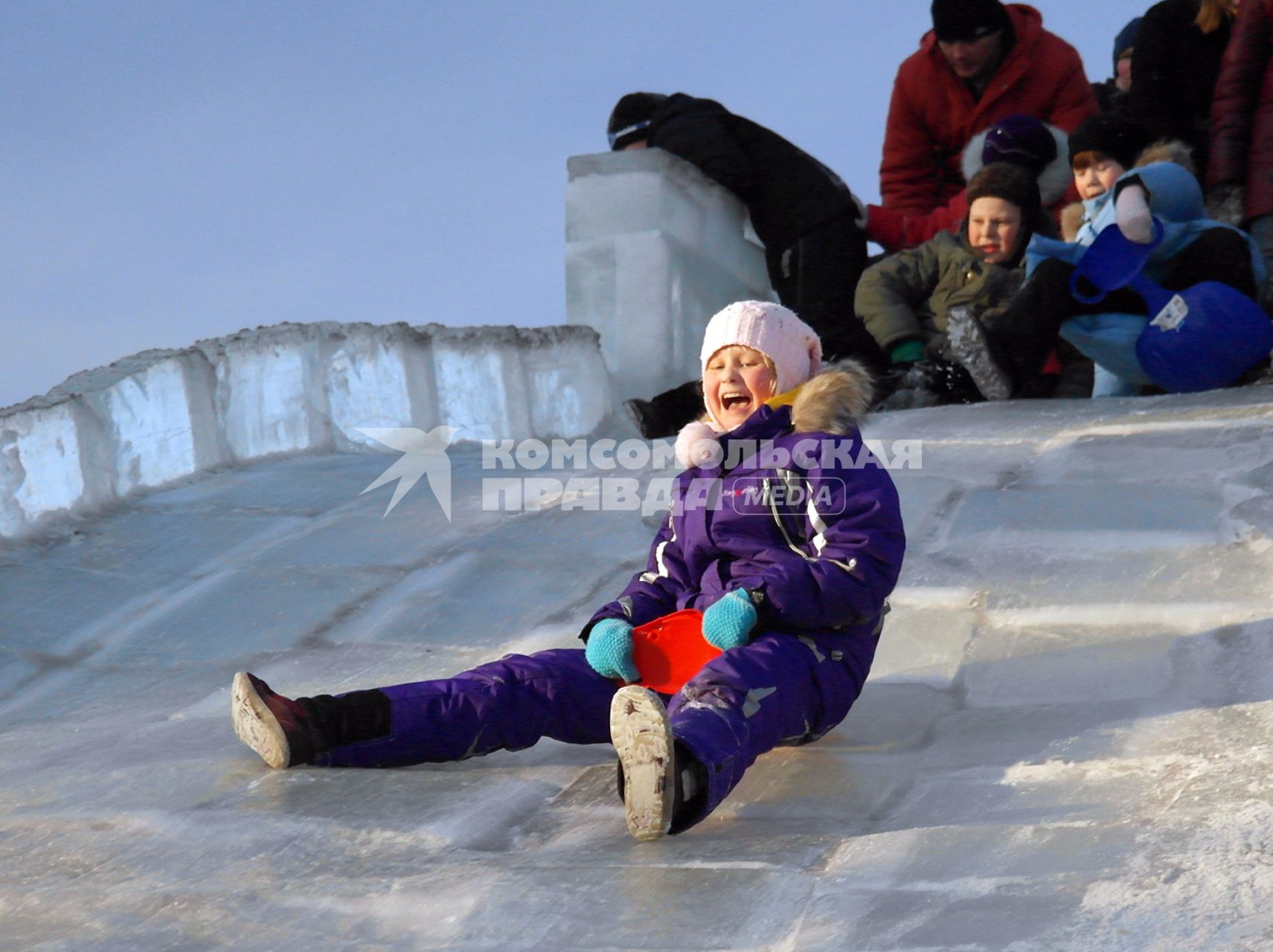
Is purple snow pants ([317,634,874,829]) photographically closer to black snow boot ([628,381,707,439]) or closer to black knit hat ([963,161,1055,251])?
black knit hat ([963,161,1055,251])

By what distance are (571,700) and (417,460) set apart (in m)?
2.47

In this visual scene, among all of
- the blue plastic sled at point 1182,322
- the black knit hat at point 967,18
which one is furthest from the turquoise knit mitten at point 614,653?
the black knit hat at point 967,18

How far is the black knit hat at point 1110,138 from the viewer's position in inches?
186

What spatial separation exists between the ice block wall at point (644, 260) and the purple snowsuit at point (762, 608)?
361 centimetres

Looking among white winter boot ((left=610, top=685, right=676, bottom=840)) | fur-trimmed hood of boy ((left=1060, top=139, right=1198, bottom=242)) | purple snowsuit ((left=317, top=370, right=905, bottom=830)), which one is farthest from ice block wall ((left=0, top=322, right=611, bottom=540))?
white winter boot ((left=610, top=685, right=676, bottom=840))

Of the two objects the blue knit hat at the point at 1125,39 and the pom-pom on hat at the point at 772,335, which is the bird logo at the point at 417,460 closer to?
the pom-pom on hat at the point at 772,335

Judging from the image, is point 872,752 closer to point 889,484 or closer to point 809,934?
point 889,484

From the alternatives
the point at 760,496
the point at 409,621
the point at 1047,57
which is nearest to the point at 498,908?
the point at 760,496

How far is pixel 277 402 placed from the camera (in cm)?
461

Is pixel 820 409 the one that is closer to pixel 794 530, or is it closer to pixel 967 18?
pixel 794 530

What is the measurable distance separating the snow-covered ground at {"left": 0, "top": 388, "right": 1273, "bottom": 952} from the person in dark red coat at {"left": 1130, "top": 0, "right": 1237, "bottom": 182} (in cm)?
202

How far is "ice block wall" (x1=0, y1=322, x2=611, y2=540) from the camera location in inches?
150

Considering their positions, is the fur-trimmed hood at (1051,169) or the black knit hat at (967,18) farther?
the black knit hat at (967,18)

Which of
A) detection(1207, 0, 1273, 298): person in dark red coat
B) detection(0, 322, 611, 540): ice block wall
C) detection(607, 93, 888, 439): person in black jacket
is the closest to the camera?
detection(0, 322, 611, 540): ice block wall
